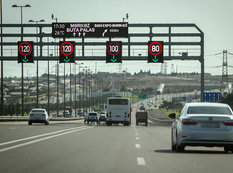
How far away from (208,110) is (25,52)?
36.2 meters

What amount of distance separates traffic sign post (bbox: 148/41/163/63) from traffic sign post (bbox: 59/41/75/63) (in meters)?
6.52

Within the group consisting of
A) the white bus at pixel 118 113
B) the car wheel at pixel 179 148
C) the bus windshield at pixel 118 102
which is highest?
the bus windshield at pixel 118 102

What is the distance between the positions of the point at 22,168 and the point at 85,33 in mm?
39400

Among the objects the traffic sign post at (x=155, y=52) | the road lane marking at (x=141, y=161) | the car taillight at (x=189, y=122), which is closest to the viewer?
the road lane marking at (x=141, y=161)

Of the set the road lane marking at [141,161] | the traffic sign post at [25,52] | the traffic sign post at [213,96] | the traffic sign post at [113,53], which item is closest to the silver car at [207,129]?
the road lane marking at [141,161]

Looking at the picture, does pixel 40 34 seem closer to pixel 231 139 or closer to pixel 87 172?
pixel 231 139

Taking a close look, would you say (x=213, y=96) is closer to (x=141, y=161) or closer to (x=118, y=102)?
(x=118, y=102)

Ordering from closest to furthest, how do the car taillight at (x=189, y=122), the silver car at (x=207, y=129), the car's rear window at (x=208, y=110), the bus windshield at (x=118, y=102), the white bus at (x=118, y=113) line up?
the silver car at (x=207, y=129)
the car taillight at (x=189, y=122)
the car's rear window at (x=208, y=110)
the white bus at (x=118, y=113)
the bus windshield at (x=118, y=102)

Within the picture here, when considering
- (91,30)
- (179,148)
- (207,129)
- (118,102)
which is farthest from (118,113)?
(207,129)

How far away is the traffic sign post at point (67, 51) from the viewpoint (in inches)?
2034

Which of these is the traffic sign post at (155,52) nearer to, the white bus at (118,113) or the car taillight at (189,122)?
the white bus at (118,113)

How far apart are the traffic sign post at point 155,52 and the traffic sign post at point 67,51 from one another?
257 inches

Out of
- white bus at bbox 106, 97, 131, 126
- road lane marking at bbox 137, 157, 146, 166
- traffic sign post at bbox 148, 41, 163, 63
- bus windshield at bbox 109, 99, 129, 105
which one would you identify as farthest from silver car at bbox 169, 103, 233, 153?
bus windshield at bbox 109, 99, 129, 105

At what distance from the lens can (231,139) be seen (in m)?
17.5
